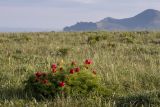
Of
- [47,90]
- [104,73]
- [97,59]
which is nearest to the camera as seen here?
[47,90]

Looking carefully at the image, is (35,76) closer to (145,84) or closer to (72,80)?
(72,80)

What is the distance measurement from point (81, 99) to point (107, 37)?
1781cm

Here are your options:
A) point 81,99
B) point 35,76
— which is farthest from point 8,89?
point 81,99

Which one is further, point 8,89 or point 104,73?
point 104,73

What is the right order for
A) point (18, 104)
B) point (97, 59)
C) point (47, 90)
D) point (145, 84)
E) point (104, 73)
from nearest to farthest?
point (18, 104) < point (47, 90) < point (145, 84) < point (104, 73) < point (97, 59)

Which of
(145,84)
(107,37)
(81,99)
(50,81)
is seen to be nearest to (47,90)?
(50,81)

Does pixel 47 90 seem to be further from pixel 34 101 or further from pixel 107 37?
pixel 107 37

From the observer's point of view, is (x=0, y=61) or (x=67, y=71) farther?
(x=0, y=61)

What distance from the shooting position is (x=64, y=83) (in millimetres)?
8297

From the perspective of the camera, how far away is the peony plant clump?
326 inches

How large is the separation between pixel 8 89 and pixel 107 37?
55.4 ft

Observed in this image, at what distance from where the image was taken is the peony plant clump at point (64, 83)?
8.28 m

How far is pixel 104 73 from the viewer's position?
402 inches

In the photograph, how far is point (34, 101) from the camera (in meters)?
7.86
